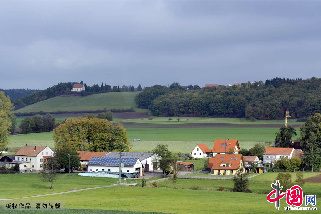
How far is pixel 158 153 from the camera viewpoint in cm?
7094

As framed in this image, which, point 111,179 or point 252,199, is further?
point 111,179

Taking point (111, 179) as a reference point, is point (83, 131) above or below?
above

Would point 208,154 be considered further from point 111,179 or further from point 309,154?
point 111,179

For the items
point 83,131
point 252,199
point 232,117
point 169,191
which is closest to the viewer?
point 252,199

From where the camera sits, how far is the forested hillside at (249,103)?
153 meters

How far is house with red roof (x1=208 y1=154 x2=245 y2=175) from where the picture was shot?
222 feet

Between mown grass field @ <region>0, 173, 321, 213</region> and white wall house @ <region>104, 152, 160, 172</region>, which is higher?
white wall house @ <region>104, 152, 160, 172</region>

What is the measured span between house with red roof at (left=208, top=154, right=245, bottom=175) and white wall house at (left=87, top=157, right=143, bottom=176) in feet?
31.3

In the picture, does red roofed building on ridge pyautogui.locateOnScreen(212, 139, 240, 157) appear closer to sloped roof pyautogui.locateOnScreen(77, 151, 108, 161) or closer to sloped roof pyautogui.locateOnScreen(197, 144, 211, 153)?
sloped roof pyautogui.locateOnScreen(197, 144, 211, 153)

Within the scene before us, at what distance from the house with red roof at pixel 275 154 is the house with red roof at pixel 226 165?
27.6 feet

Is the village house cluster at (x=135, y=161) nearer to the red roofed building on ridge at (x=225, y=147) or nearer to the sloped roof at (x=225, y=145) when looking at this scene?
the red roofed building on ridge at (x=225, y=147)

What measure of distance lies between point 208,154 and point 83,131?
69.1ft

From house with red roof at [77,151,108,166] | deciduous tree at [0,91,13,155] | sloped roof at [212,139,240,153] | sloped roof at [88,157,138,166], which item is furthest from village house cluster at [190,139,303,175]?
deciduous tree at [0,91,13,155]

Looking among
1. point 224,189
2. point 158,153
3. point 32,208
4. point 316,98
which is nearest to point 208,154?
point 158,153
